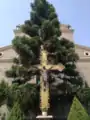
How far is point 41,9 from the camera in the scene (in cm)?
1902

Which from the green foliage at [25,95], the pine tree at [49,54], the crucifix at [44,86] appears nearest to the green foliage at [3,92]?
the green foliage at [25,95]

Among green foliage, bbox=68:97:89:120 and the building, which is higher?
the building

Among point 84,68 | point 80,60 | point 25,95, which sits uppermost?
point 80,60

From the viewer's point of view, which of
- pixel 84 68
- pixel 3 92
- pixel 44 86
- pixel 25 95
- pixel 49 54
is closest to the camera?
pixel 44 86

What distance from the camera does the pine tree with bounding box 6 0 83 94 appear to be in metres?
17.3

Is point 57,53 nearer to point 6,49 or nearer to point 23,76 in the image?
point 23,76

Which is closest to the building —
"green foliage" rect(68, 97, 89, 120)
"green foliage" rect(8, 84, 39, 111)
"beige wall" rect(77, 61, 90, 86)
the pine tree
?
"beige wall" rect(77, 61, 90, 86)

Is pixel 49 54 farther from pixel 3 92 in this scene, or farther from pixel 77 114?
pixel 77 114

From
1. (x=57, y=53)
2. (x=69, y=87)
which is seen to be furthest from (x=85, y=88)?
(x=57, y=53)

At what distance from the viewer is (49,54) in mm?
17422

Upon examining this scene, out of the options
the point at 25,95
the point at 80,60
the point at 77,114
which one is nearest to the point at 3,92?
the point at 25,95

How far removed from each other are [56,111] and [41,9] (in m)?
5.72

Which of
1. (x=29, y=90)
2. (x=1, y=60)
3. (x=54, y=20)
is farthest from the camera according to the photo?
(x=1, y=60)

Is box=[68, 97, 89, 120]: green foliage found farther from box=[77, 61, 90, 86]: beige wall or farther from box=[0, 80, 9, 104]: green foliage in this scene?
box=[77, 61, 90, 86]: beige wall
